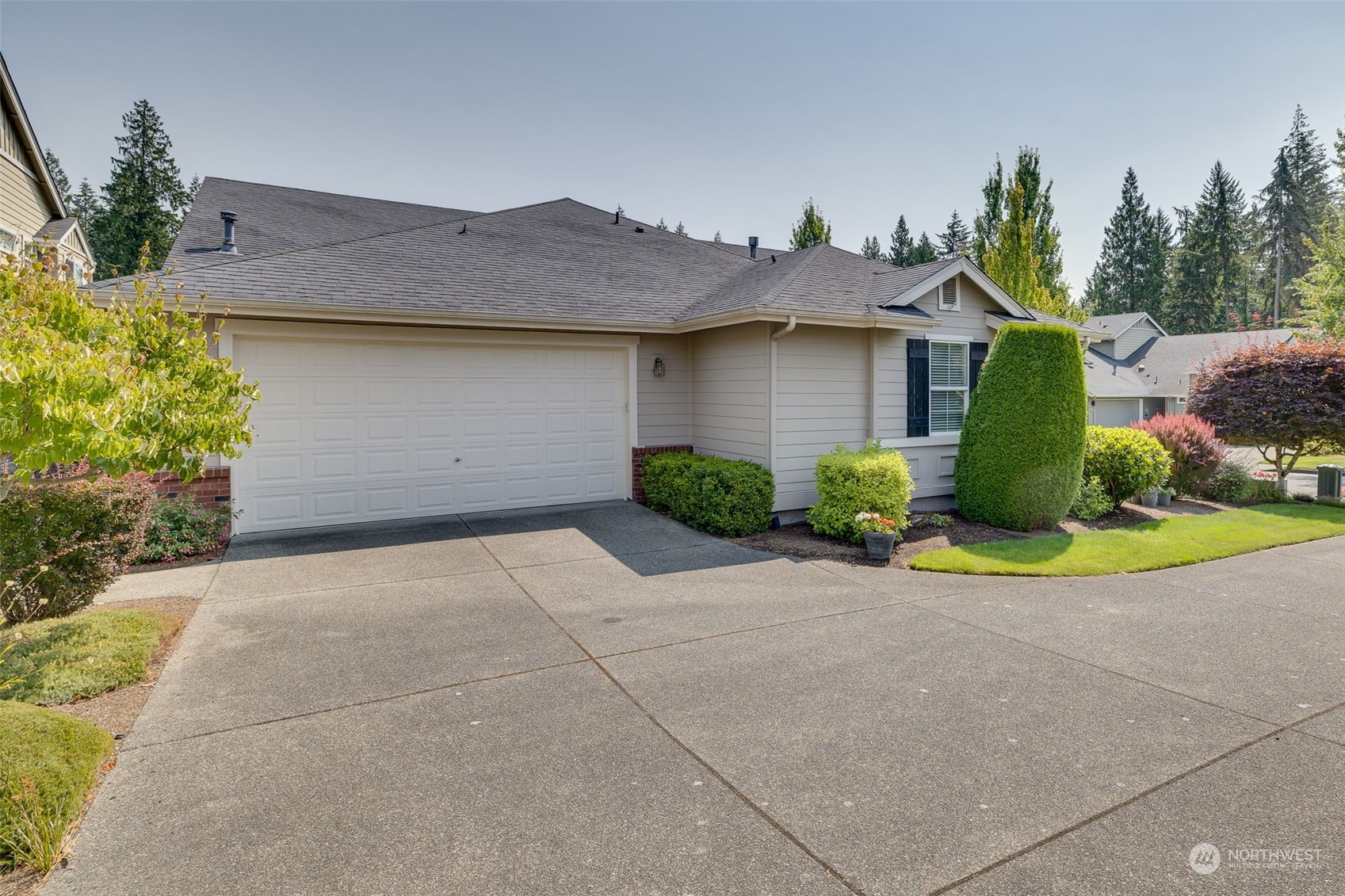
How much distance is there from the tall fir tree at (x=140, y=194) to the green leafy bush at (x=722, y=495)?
28.3 m

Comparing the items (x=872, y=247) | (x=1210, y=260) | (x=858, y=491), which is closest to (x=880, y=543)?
(x=858, y=491)

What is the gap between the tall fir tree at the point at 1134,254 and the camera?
44.5 meters

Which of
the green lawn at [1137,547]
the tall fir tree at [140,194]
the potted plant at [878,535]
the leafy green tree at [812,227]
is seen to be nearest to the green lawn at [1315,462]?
the green lawn at [1137,547]

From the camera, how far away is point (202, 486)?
7668 mm

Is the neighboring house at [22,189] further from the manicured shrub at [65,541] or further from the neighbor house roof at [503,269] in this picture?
the manicured shrub at [65,541]

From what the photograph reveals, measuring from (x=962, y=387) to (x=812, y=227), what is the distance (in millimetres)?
11618

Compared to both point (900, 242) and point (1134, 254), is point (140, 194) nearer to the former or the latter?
point (900, 242)

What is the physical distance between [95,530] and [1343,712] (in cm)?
834

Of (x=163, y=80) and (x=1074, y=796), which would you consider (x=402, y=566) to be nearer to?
(x=1074, y=796)

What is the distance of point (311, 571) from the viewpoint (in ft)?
21.9

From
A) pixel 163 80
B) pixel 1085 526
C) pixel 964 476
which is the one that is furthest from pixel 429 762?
pixel 163 80

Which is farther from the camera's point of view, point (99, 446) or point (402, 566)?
point (402, 566)

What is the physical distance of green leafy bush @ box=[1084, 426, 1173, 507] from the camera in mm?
10453

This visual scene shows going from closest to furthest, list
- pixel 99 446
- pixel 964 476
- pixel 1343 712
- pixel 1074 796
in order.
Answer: pixel 1074 796 → pixel 99 446 → pixel 1343 712 → pixel 964 476
